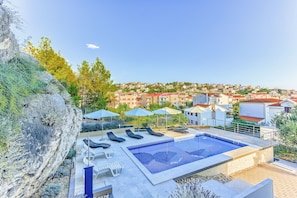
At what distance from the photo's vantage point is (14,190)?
2924 mm

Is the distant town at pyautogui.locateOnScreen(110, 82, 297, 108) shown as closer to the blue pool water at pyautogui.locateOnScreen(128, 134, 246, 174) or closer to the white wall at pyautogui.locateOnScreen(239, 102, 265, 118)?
the white wall at pyautogui.locateOnScreen(239, 102, 265, 118)

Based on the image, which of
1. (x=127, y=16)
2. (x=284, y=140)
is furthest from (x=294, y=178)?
(x=127, y=16)

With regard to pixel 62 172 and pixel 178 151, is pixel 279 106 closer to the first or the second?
pixel 178 151

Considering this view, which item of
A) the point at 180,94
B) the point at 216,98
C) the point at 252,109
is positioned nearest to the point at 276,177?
the point at 252,109

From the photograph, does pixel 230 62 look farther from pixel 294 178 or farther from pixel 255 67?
pixel 294 178

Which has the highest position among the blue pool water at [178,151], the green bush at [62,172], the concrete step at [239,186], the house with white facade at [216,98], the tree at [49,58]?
the tree at [49,58]

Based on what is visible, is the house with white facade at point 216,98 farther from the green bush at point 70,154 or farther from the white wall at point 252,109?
the green bush at point 70,154

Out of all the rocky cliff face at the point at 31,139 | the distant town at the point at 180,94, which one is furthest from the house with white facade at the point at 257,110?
the rocky cliff face at the point at 31,139

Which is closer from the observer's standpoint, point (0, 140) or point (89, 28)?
point (0, 140)

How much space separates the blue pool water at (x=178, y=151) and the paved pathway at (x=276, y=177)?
6.75 feet

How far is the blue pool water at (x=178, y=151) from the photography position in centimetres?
842

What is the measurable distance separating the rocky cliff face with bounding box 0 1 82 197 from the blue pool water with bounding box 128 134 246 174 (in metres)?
4.92

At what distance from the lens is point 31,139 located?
10.6ft

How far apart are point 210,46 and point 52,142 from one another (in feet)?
75.5
